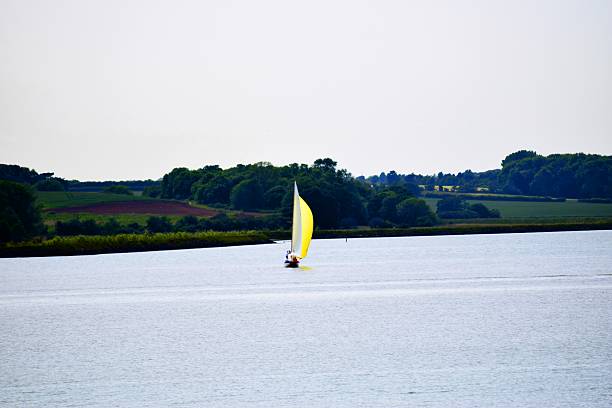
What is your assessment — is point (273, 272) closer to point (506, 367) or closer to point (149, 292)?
point (149, 292)

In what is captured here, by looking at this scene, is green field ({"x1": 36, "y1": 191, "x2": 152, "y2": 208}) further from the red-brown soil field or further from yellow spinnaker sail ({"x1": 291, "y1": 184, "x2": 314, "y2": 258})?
yellow spinnaker sail ({"x1": 291, "y1": 184, "x2": 314, "y2": 258})

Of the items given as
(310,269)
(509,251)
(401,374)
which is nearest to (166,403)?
(401,374)

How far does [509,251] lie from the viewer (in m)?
129

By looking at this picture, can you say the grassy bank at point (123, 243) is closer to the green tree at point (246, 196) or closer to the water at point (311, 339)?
the water at point (311, 339)

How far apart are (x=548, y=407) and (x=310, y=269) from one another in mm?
65929

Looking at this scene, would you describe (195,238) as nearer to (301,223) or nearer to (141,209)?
(141,209)

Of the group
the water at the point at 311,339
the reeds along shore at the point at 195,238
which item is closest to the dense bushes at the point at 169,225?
the reeds along shore at the point at 195,238

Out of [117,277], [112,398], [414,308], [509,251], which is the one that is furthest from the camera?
[509,251]

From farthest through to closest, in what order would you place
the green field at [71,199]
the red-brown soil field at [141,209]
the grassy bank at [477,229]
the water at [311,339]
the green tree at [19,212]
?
the grassy bank at [477,229] < the green field at [71,199] < the red-brown soil field at [141,209] < the green tree at [19,212] < the water at [311,339]

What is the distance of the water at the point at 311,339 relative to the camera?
116ft

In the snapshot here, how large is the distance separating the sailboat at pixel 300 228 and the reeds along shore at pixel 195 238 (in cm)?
3080

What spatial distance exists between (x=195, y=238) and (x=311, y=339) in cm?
9050

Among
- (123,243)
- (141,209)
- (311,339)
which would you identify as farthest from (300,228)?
(141,209)

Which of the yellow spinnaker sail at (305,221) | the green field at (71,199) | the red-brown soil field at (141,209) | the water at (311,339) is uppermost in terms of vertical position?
the green field at (71,199)
